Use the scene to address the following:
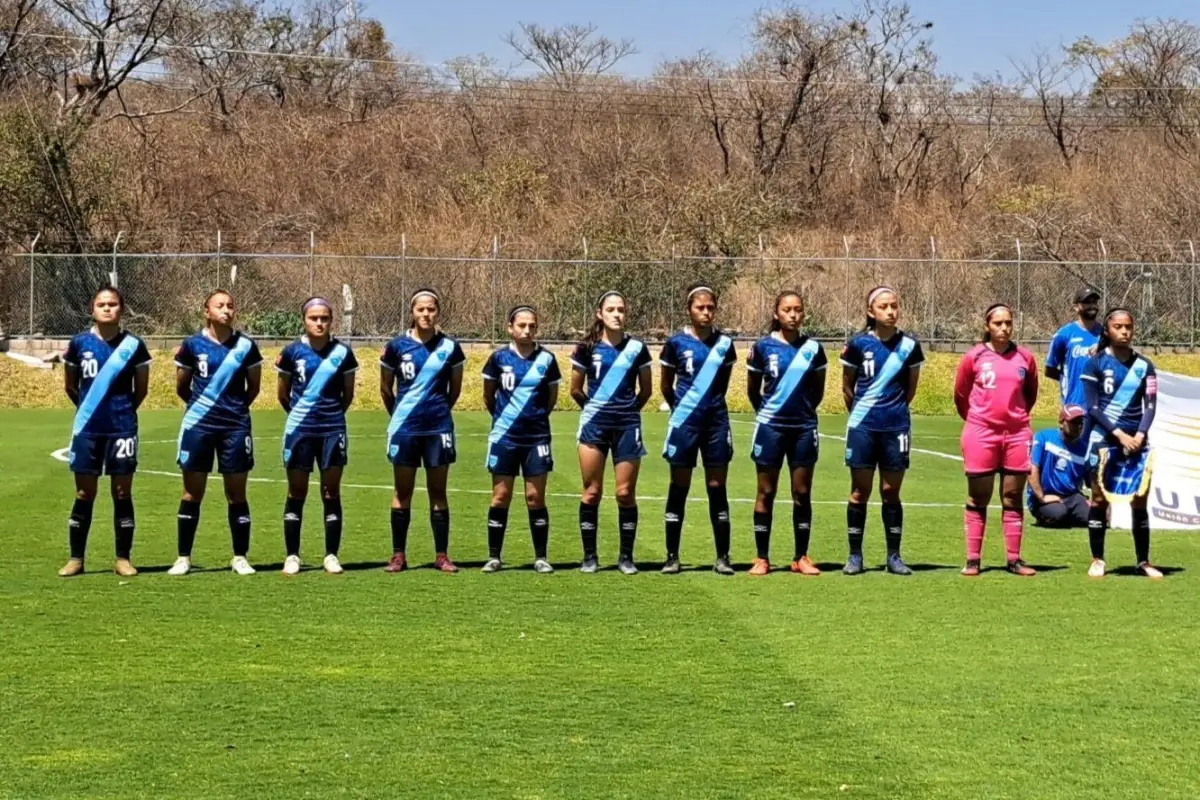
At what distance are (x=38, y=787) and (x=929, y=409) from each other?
88.2ft

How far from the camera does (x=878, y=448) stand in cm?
1138

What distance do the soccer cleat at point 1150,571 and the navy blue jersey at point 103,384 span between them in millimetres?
7113

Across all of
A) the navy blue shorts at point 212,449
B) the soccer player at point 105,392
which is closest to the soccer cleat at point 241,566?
the navy blue shorts at point 212,449

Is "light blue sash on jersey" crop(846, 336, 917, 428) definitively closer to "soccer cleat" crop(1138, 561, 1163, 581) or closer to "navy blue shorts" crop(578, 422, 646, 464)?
"navy blue shorts" crop(578, 422, 646, 464)

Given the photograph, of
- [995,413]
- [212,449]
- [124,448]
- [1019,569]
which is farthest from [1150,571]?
[124,448]

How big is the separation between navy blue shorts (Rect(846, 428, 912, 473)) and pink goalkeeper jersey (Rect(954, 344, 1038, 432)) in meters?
0.47

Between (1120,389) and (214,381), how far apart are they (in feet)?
20.6

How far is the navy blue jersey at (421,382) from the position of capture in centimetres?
1147

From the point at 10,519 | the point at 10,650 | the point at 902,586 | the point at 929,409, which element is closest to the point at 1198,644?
the point at 902,586

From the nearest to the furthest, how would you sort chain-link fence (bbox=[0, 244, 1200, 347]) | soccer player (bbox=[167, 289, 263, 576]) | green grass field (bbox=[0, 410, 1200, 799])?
green grass field (bbox=[0, 410, 1200, 799]) → soccer player (bbox=[167, 289, 263, 576]) → chain-link fence (bbox=[0, 244, 1200, 347])

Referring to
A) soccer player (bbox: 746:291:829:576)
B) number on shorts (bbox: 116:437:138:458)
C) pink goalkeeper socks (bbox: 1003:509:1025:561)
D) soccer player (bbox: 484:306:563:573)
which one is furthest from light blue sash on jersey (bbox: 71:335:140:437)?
pink goalkeeper socks (bbox: 1003:509:1025:561)

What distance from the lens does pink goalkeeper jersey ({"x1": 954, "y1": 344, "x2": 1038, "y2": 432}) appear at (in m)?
11.4

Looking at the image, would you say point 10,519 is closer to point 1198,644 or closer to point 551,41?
point 1198,644

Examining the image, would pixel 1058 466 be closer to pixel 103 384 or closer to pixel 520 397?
pixel 520 397
